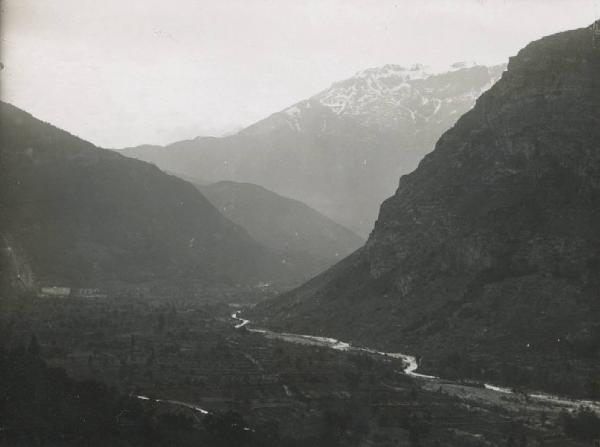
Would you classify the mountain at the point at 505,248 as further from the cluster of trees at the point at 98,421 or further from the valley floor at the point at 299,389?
the cluster of trees at the point at 98,421

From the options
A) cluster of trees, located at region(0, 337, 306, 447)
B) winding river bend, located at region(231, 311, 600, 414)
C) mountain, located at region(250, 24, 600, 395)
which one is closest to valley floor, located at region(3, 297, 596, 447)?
winding river bend, located at region(231, 311, 600, 414)

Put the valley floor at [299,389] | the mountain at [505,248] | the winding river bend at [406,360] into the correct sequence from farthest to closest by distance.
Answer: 1. the mountain at [505,248]
2. the winding river bend at [406,360]
3. the valley floor at [299,389]

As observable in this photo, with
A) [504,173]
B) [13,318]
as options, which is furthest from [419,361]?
[13,318]

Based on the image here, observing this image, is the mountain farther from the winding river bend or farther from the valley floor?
the valley floor

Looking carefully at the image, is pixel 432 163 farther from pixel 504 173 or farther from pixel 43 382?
pixel 43 382

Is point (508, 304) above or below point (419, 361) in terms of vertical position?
above

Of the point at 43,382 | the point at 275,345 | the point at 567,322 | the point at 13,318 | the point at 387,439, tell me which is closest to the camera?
the point at 387,439

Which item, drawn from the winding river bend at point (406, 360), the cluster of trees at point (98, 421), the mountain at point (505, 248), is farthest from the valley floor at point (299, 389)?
the mountain at point (505, 248)
